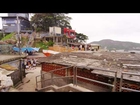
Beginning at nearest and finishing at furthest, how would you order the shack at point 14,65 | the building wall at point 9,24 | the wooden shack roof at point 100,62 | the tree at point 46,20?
the wooden shack roof at point 100,62, the shack at point 14,65, the tree at point 46,20, the building wall at point 9,24

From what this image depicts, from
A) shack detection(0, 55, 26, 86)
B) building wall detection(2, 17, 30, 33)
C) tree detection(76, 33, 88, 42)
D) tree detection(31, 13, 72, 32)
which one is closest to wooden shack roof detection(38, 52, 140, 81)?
shack detection(0, 55, 26, 86)

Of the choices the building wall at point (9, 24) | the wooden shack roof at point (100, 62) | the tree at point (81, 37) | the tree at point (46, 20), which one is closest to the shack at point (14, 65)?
the wooden shack roof at point (100, 62)

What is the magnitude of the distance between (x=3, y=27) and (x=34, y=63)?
52.0 feet

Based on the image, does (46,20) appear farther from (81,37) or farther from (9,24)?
(81,37)

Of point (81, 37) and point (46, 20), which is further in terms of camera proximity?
point (81, 37)

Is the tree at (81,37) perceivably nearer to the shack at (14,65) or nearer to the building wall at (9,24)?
the building wall at (9,24)

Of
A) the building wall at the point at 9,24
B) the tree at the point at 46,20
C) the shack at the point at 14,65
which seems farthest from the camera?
the building wall at the point at 9,24

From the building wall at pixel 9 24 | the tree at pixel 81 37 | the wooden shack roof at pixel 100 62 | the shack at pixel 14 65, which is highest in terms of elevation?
the building wall at pixel 9 24

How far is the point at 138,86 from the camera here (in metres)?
3.52

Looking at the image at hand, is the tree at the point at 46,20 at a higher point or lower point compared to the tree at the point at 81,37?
higher

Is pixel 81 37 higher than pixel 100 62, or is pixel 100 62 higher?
pixel 81 37

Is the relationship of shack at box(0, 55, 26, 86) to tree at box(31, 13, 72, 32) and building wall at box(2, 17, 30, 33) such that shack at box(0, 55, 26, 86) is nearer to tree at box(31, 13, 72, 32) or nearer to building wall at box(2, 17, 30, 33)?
tree at box(31, 13, 72, 32)

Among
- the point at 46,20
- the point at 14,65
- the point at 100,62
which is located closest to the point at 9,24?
the point at 46,20

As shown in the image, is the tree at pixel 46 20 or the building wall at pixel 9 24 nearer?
the tree at pixel 46 20
